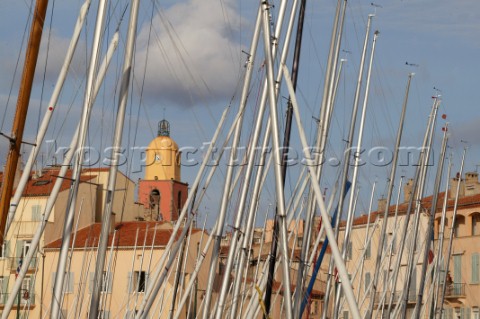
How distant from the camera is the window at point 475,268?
59.2 meters

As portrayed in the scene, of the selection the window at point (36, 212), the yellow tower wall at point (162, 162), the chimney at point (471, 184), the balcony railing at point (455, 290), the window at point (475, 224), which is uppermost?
the yellow tower wall at point (162, 162)

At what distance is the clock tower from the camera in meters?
107

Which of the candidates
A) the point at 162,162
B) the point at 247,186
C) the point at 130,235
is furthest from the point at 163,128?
the point at 247,186

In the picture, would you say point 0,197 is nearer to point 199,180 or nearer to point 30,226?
point 199,180

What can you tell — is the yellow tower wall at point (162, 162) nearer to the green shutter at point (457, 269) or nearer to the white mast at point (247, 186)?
the green shutter at point (457, 269)

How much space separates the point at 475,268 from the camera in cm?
5959

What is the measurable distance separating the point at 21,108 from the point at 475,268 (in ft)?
151

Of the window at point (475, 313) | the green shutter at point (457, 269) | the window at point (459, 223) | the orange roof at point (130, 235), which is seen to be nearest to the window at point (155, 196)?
the orange roof at point (130, 235)

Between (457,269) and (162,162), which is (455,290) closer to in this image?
(457,269)

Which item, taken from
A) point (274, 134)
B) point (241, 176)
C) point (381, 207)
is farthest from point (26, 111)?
point (381, 207)

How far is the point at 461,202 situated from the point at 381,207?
9410 mm

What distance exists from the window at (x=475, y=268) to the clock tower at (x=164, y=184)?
3940cm

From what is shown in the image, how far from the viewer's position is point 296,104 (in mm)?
19281

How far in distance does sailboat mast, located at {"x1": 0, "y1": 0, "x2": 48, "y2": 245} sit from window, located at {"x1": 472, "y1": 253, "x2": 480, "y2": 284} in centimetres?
4531
